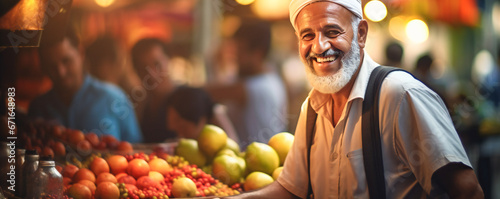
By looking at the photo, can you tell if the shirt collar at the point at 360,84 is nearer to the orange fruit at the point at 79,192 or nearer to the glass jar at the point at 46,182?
the orange fruit at the point at 79,192

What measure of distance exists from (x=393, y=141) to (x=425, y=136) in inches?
5.1

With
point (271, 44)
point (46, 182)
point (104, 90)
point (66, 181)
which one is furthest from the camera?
point (271, 44)

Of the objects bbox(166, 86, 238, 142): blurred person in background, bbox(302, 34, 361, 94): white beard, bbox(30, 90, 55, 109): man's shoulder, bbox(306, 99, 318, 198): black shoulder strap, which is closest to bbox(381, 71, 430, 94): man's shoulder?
bbox(302, 34, 361, 94): white beard

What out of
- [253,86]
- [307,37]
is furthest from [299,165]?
[253,86]

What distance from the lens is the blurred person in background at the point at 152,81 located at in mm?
3816

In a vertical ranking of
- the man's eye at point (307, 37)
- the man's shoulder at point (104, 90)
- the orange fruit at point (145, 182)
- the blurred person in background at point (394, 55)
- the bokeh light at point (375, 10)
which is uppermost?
the bokeh light at point (375, 10)

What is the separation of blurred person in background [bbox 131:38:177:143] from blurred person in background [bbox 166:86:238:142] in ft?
0.26

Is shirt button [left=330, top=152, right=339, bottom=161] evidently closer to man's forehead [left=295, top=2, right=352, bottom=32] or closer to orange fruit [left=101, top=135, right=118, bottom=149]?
man's forehead [left=295, top=2, right=352, bottom=32]

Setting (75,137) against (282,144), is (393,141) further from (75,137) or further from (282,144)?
(75,137)

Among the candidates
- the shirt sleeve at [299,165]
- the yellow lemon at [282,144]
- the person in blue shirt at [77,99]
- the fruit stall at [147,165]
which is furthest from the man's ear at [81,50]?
the shirt sleeve at [299,165]

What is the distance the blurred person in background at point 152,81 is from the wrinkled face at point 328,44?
2170 millimetres

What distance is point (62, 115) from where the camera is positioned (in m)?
2.85

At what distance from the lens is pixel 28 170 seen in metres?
2.08

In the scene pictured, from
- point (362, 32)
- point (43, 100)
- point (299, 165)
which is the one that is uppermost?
point (362, 32)
